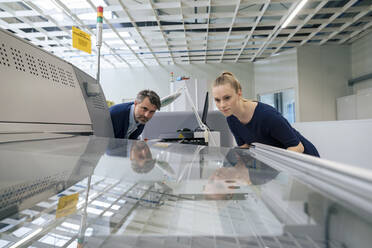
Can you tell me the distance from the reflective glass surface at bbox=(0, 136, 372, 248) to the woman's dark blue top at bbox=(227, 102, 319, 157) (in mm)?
888

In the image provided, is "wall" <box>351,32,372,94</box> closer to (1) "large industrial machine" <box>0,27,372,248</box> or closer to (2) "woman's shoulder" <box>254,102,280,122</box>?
(2) "woman's shoulder" <box>254,102,280,122</box>

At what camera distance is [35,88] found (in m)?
0.61

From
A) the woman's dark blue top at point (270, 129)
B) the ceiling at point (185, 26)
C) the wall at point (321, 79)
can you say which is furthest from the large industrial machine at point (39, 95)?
the wall at point (321, 79)

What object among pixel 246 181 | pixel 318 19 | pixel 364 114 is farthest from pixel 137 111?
pixel 364 114

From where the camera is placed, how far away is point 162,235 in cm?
17

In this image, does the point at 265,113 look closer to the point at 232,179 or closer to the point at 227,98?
the point at 227,98

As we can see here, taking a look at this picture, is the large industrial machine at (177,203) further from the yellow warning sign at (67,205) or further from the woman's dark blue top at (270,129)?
the woman's dark blue top at (270,129)

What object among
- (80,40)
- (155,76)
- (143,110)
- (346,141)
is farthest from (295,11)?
(155,76)

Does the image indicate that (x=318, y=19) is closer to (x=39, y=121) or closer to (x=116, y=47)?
(x=116, y=47)

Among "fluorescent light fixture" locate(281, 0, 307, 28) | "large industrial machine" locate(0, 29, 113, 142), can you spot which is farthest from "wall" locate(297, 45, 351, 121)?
"large industrial machine" locate(0, 29, 113, 142)

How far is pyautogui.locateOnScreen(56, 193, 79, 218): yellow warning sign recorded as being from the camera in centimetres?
19

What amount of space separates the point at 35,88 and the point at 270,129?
1.05m

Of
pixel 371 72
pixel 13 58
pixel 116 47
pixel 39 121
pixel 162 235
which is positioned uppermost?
pixel 116 47

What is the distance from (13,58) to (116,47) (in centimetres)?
625
